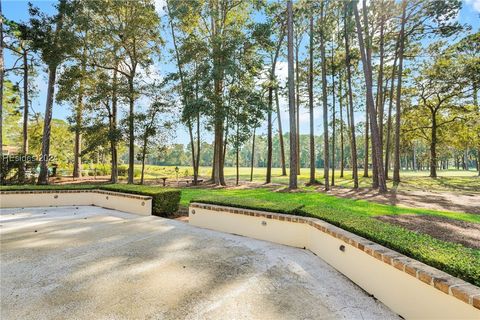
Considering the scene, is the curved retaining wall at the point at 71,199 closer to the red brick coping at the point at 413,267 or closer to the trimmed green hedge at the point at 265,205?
the trimmed green hedge at the point at 265,205

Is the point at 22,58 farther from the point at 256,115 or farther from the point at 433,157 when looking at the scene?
the point at 433,157

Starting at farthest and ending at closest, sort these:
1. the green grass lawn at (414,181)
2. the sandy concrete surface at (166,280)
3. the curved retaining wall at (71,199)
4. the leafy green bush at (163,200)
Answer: the green grass lawn at (414,181), the curved retaining wall at (71,199), the leafy green bush at (163,200), the sandy concrete surface at (166,280)

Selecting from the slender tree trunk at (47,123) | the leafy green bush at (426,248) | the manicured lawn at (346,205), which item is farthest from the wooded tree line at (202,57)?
the leafy green bush at (426,248)

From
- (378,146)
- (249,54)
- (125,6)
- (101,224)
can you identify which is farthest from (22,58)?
(378,146)

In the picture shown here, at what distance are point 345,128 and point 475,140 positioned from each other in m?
12.7

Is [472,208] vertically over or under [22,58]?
under

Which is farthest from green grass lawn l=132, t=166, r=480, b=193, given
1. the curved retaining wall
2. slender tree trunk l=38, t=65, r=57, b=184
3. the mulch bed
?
the curved retaining wall

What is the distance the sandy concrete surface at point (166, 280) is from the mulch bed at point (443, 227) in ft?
9.51

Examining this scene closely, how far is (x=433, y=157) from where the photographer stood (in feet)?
68.9

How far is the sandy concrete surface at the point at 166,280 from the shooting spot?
7.55 feet

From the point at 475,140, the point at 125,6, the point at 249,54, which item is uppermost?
the point at 125,6

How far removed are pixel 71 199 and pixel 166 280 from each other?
7.27m

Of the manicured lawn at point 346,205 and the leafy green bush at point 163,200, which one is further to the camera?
the leafy green bush at point 163,200

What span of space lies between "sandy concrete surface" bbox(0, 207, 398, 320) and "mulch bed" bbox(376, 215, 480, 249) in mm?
2899
